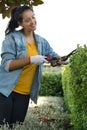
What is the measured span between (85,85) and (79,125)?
892 mm

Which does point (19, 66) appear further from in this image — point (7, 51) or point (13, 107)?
point (13, 107)

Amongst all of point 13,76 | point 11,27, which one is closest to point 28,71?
point 13,76

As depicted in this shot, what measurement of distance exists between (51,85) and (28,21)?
10.6 m

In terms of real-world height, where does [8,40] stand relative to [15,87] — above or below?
above

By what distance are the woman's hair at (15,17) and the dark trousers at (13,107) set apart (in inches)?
27.5

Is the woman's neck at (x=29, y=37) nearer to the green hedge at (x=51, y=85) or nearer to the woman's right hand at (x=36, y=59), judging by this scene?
the woman's right hand at (x=36, y=59)

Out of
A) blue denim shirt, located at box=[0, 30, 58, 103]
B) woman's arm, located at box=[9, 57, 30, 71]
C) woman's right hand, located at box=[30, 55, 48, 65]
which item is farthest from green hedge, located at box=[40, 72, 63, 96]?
woman's right hand, located at box=[30, 55, 48, 65]

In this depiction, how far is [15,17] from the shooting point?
215 inches

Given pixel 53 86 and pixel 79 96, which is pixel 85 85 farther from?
pixel 53 86

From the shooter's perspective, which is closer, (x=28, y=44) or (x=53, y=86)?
(x=28, y=44)

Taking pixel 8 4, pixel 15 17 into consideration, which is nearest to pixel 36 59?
pixel 15 17

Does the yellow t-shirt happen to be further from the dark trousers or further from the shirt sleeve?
the shirt sleeve

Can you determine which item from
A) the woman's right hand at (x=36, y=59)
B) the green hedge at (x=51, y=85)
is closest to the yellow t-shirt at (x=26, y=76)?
the woman's right hand at (x=36, y=59)

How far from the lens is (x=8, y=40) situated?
17.4 feet
